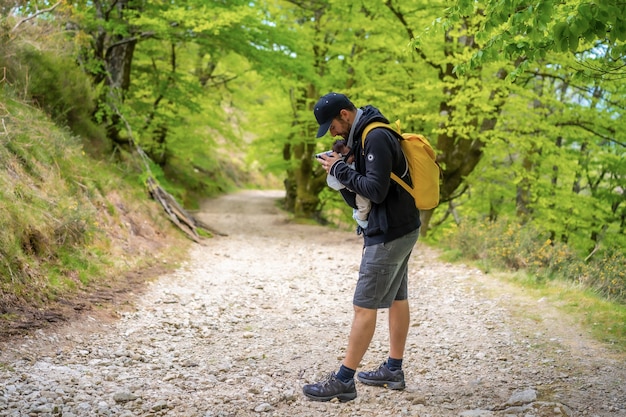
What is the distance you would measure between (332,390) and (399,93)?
9.77 meters

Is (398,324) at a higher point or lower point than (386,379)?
higher

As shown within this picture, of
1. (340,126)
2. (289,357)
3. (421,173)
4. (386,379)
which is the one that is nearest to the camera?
(421,173)

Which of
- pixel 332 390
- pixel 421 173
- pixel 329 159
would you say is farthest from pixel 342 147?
pixel 332 390

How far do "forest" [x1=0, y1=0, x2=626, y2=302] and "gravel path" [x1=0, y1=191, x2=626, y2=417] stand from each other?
138 centimetres

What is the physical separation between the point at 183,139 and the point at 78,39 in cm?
920

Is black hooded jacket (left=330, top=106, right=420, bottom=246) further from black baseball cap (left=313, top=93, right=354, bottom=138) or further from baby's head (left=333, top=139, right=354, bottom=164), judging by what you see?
black baseball cap (left=313, top=93, right=354, bottom=138)

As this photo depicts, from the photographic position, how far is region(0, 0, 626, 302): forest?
7.94 m

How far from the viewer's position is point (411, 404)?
3299 millimetres

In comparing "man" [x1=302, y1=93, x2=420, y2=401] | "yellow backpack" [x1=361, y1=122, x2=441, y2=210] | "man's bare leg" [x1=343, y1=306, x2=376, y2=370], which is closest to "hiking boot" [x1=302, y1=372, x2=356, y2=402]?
"man" [x1=302, y1=93, x2=420, y2=401]

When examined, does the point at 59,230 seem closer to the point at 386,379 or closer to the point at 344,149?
the point at 344,149

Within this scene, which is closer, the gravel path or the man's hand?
the gravel path

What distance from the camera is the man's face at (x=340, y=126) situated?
11.1 ft


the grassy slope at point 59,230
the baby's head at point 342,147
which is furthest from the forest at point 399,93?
the baby's head at point 342,147

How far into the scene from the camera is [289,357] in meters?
4.27
